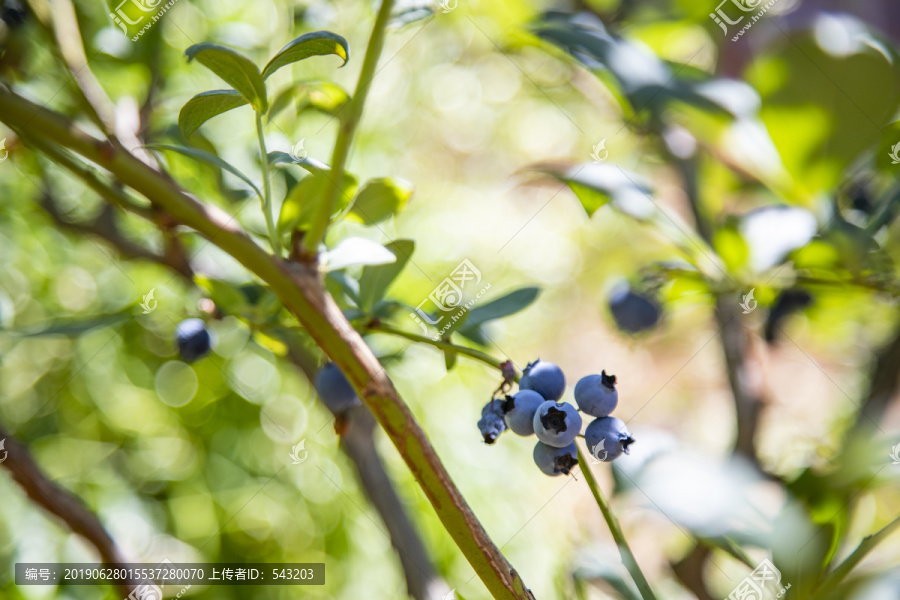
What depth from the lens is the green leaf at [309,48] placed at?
1.29 feet

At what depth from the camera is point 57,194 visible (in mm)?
1122

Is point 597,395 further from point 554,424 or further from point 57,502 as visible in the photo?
point 57,502

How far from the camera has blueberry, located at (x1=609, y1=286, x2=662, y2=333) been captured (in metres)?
0.80

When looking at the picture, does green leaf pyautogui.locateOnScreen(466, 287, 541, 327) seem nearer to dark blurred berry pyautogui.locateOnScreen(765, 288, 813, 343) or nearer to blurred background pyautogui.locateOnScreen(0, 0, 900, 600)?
blurred background pyautogui.locateOnScreen(0, 0, 900, 600)

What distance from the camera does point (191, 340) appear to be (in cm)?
66

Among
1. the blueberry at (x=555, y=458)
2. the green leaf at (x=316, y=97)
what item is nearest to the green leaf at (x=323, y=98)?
the green leaf at (x=316, y=97)

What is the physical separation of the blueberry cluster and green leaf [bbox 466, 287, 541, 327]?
0.14 ft

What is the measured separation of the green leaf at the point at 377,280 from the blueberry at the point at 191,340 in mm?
274

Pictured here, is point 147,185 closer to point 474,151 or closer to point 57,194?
point 57,194

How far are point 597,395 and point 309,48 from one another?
0.99 ft

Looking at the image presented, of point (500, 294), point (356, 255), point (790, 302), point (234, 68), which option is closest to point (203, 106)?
point (234, 68)

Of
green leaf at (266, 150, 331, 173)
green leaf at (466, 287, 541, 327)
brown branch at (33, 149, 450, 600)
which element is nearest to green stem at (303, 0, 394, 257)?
green leaf at (266, 150, 331, 173)

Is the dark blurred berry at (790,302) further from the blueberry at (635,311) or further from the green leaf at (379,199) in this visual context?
the green leaf at (379,199)

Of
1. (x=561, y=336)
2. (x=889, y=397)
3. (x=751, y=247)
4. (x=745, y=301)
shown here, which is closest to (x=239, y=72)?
(x=751, y=247)
